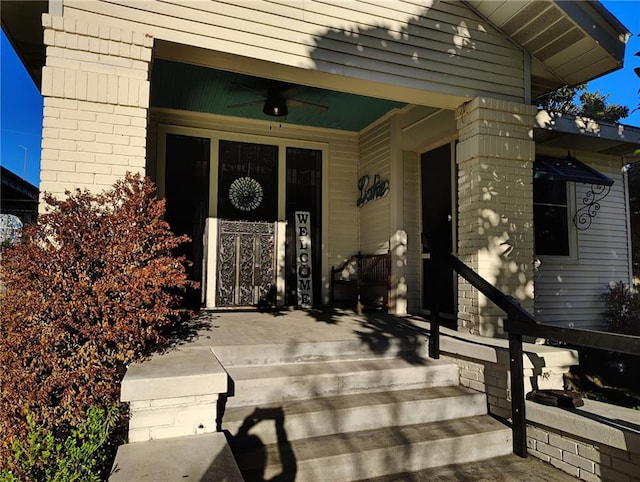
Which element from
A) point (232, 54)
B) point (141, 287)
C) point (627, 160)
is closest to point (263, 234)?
point (232, 54)

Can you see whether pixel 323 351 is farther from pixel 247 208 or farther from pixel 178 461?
pixel 247 208

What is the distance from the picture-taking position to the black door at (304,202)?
7.21 metres

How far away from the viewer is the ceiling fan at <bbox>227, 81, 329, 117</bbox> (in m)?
5.61

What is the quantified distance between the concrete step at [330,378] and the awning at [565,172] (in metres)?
3.13

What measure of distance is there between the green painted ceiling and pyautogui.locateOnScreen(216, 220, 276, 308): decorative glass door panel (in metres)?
1.89

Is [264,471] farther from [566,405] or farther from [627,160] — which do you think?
[627,160]

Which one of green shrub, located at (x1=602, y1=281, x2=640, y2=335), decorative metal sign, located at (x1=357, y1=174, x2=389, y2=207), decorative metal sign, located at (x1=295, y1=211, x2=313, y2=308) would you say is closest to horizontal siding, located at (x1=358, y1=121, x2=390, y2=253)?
decorative metal sign, located at (x1=357, y1=174, x2=389, y2=207)

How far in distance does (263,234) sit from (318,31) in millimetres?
3666

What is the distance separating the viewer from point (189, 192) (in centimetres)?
681

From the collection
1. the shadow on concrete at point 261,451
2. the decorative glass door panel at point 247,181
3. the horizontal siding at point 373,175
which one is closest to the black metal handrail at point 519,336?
the shadow on concrete at point 261,451

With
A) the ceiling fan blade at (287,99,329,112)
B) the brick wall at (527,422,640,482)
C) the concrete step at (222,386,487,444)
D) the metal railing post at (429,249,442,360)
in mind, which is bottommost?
the brick wall at (527,422,640,482)

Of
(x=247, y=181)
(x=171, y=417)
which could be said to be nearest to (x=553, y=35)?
(x=247, y=181)

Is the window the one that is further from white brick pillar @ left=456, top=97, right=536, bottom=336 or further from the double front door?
the double front door

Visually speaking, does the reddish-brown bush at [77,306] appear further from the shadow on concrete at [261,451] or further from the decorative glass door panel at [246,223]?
the decorative glass door panel at [246,223]
